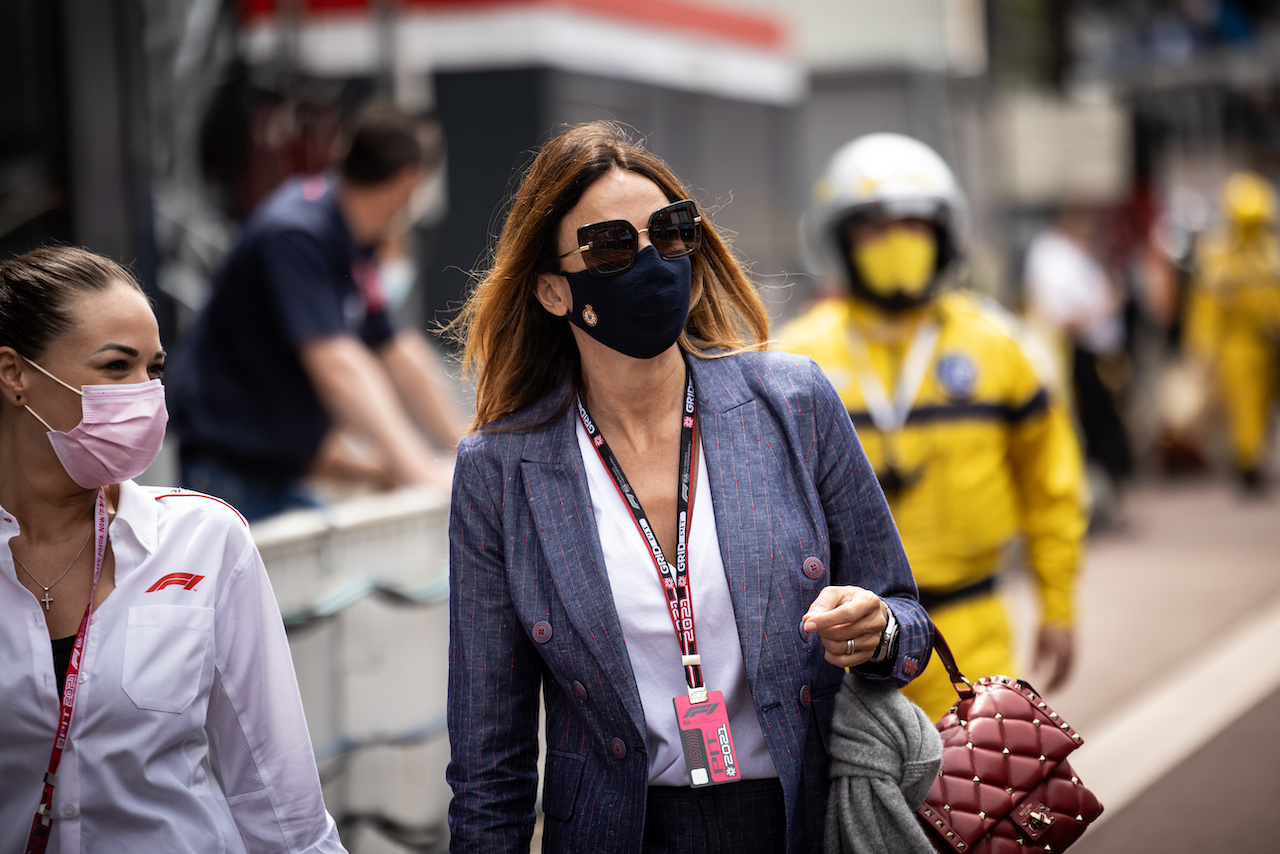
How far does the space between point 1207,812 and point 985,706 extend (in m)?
3.29

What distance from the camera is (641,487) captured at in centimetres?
253

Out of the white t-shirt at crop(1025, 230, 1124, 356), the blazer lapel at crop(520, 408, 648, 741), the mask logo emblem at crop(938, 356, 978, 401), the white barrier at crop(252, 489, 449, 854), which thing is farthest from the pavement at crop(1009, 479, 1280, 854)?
the blazer lapel at crop(520, 408, 648, 741)

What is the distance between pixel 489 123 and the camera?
38.7 ft

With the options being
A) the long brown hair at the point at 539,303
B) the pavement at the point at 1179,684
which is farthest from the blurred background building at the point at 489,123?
the pavement at the point at 1179,684

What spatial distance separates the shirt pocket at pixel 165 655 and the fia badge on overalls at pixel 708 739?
2.66 ft

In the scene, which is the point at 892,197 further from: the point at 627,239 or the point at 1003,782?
the point at 1003,782

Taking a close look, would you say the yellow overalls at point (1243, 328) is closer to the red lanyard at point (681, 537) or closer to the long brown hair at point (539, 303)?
the long brown hair at point (539, 303)

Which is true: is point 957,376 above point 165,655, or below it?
above

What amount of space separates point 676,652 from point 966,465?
1.96 meters

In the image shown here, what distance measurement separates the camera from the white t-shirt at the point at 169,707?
2.32 meters

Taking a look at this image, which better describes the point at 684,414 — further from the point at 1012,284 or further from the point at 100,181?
the point at 1012,284

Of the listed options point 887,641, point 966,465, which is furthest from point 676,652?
point 966,465

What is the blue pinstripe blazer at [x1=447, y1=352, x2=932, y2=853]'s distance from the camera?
94.0 inches

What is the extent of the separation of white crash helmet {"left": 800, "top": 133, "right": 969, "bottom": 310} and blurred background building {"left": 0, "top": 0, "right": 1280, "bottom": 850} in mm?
233
